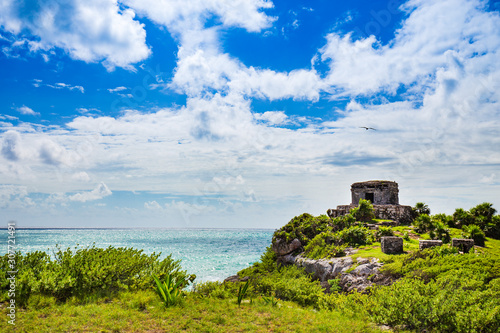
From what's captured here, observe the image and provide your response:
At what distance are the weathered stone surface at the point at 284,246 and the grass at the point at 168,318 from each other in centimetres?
1673

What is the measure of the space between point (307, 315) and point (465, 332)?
4.28 m

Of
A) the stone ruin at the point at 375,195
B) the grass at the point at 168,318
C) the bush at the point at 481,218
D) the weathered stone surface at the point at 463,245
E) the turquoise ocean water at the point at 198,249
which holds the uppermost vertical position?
the stone ruin at the point at 375,195

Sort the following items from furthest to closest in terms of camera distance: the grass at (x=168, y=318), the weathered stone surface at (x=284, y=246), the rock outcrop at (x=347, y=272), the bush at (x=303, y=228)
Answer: the bush at (x=303, y=228)
the weathered stone surface at (x=284, y=246)
the rock outcrop at (x=347, y=272)
the grass at (x=168, y=318)

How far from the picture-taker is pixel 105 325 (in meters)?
8.21

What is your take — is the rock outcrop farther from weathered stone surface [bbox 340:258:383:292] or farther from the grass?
the grass

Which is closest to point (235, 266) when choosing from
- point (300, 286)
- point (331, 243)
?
point (331, 243)

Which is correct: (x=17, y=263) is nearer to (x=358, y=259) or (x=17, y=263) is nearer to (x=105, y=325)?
(x=105, y=325)

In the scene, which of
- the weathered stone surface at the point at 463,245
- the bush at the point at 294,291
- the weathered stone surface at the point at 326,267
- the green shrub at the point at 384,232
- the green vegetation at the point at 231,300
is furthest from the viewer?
the green shrub at the point at 384,232

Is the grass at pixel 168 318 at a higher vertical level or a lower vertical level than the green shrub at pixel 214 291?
higher

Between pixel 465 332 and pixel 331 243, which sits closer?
pixel 465 332

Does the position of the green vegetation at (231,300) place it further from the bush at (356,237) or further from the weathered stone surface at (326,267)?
the bush at (356,237)

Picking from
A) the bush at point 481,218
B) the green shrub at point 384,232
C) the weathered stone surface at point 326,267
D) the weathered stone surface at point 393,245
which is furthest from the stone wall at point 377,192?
the weathered stone surface at point 393,245

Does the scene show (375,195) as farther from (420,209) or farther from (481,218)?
(481,218)

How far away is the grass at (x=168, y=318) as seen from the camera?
26.9 ft
